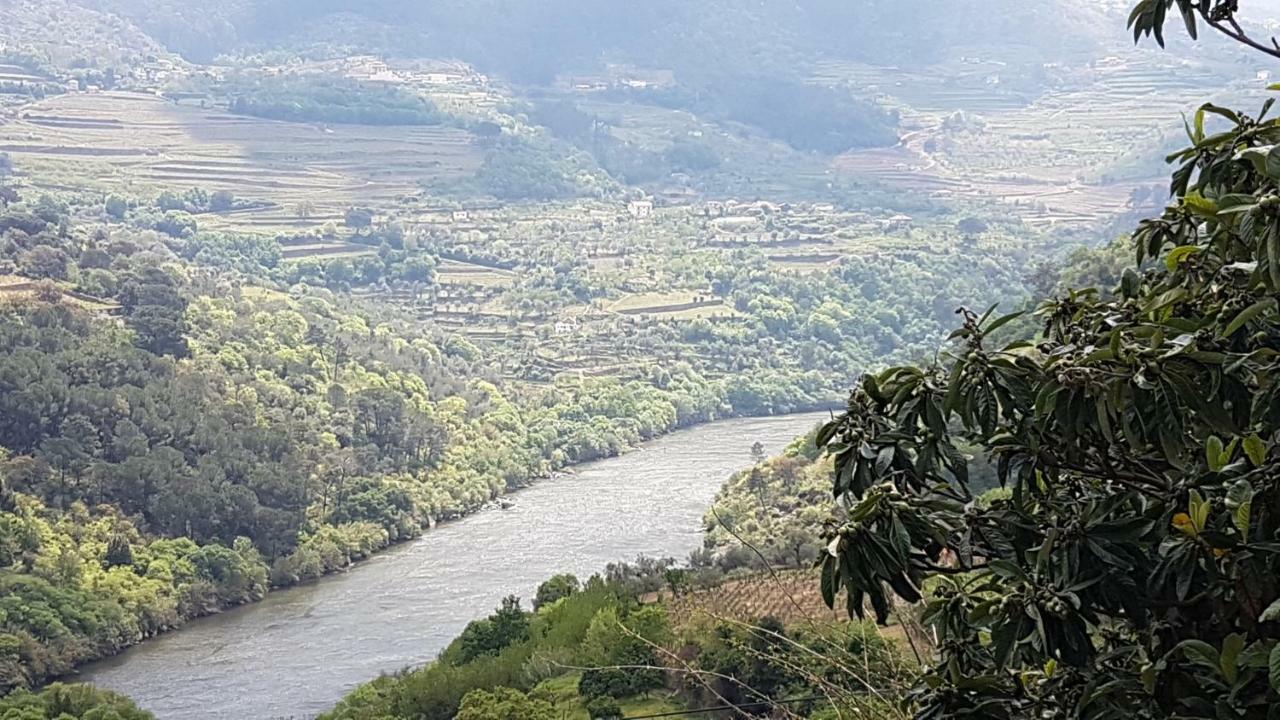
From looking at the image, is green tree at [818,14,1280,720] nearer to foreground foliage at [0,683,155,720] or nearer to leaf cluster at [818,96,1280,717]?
leaf cluster at [818,96,1280,717]

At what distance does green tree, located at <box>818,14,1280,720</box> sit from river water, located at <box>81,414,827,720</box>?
643 inches

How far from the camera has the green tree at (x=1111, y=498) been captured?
6.86 feet

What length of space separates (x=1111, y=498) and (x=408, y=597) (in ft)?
70.6

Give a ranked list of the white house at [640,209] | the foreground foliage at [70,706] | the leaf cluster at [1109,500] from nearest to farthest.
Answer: the leaf cluster at [1109,500] < the foreground foliage at [70,706] < the white house at [640,209]

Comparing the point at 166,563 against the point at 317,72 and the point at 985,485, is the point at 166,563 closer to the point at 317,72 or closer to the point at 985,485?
the point at 985,485

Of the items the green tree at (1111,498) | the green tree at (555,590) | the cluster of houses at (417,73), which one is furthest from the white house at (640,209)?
the green tree at (1111,498)

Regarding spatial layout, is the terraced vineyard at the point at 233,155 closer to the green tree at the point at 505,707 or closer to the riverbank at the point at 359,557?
the riverbank at the point at 359,557

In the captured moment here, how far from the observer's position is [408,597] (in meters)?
23.1

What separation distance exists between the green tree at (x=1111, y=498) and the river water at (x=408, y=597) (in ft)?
53.6

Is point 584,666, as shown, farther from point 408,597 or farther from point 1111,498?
point 408,597

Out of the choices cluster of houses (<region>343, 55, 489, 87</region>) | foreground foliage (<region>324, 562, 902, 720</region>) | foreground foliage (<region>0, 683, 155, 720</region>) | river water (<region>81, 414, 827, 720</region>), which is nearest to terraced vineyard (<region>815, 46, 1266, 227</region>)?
cluster of houses (<region>343, 55, 489, 87</region>)

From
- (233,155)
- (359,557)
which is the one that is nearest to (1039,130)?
(233,155)

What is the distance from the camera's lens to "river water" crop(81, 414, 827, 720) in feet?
62.7

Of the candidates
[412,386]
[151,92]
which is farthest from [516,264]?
[151,92]
